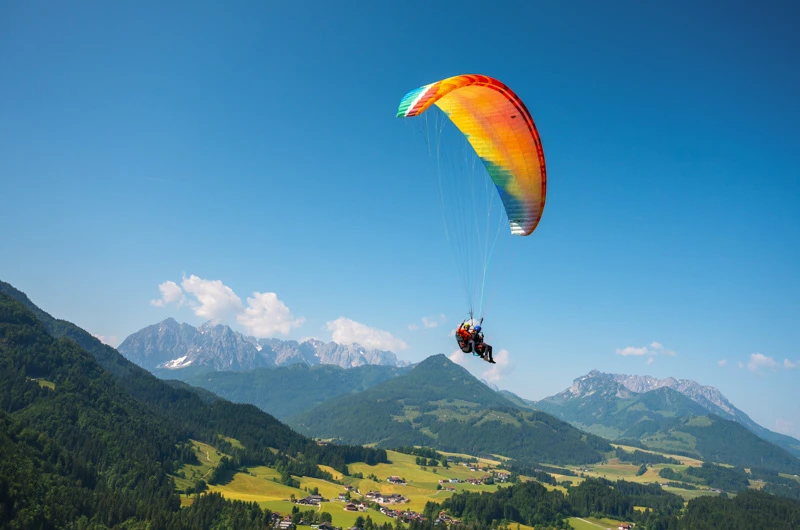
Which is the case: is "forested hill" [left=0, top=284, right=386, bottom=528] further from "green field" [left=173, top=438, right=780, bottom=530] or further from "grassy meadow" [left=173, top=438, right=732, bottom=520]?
"green field" [left=173, top=438, right=780, bottom=530]

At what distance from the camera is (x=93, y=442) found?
115 metres

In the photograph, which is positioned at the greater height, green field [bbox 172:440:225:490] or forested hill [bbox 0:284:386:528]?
forested hill [bbox 0:284:386:528]

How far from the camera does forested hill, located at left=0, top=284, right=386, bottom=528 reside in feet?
262

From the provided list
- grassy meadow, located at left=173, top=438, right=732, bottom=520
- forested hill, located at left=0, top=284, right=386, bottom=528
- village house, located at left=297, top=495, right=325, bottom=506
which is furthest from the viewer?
village house, located at left=297, top=495, right=325, bottom=506

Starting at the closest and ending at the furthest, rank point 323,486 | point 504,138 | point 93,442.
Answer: point 504,138 → point 93,442 → point 323,486

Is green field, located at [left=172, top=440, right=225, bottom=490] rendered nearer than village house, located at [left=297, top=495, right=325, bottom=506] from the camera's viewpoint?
Yes

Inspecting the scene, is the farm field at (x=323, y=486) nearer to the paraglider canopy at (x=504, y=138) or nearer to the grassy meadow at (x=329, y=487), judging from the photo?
the grassy meadow at (x=329, y=487)

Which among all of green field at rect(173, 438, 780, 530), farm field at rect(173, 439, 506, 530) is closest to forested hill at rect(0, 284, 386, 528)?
farm field at rect(173, 439, 506, 530)

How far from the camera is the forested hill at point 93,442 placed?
79.8 metres

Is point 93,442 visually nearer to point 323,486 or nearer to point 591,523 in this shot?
point 323,486

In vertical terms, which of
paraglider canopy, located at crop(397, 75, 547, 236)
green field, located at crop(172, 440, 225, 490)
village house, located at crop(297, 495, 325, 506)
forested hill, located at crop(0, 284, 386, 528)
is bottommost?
village house, located at crop(297, 495, 325, 506)

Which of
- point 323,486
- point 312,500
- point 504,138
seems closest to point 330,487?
point 323,486

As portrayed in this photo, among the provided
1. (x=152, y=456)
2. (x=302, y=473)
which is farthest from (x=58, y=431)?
(x=302, y=473)

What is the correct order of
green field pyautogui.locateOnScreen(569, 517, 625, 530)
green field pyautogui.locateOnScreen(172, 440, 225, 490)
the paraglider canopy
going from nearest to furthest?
the paraglider canopy, green field pyautogui.locateOnScreen(172, 440, 225, 490), green field pyautogui.locateOnScreen(569, 517, 625, 530)
